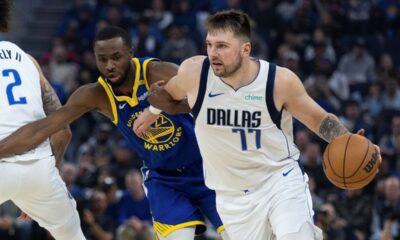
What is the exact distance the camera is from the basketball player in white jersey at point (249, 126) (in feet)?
20.2

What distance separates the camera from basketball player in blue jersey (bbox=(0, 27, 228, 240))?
688 centimetres

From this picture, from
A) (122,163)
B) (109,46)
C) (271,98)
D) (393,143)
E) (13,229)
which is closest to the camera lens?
(271,98)

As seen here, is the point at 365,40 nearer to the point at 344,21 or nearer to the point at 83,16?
the point at 344,21

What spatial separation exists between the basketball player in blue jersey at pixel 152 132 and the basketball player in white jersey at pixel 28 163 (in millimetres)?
166

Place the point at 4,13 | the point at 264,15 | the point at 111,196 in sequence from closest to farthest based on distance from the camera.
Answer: the point at 4,13
the point at 111,196
the point at 264,15

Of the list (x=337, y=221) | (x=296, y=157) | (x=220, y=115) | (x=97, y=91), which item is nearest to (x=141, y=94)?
(x=97, y=91)

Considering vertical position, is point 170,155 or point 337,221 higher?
point 170,155

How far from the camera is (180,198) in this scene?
717cm

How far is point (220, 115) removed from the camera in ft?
20.6

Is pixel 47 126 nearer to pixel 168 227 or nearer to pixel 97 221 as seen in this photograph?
pixel 168 227

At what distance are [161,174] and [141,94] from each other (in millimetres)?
728

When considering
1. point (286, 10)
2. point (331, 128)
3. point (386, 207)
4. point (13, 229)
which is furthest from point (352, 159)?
point (286, 10)

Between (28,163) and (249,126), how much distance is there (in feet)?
5.92

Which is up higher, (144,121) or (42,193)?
(144,121)
